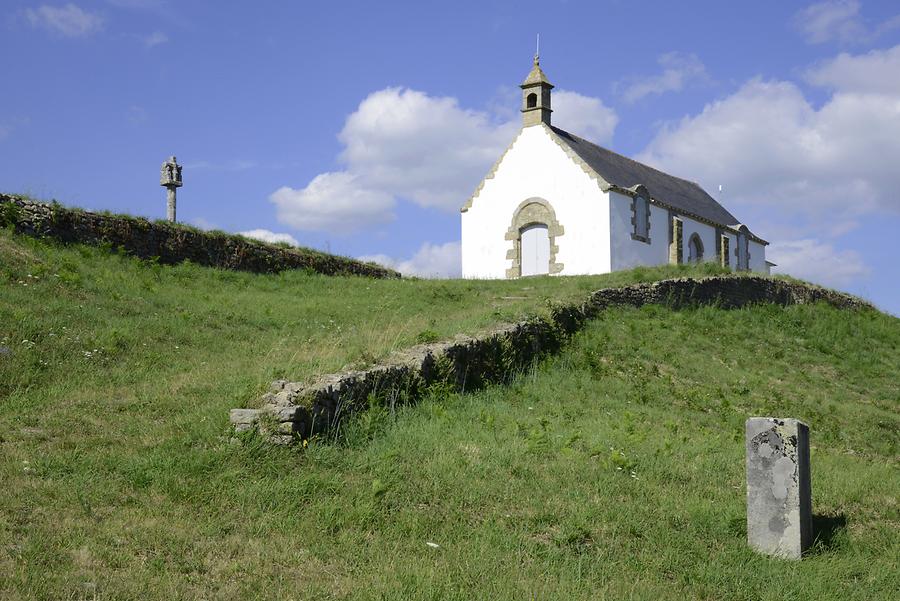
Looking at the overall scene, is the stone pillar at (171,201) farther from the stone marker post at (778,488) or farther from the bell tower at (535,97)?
the stone marker post at (778,488)

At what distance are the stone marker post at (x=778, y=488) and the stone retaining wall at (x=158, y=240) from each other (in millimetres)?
14833

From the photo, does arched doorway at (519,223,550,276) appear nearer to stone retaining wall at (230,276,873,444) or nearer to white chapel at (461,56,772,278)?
white chapel at (461,56,772,278)

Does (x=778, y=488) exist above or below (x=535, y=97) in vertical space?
below

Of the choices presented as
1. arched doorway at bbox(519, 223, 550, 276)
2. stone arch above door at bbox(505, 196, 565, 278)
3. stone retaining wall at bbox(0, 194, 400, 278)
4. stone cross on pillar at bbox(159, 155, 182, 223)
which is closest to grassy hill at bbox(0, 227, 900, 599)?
stone retaining wall at bbox(0, 194, 400, 278)

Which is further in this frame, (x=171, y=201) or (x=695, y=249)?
(x=695, y=249)

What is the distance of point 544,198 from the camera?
95.0ft

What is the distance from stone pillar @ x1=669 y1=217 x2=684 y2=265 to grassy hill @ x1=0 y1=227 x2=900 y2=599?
15.7 metres

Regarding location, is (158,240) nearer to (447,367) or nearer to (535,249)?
(447,367)

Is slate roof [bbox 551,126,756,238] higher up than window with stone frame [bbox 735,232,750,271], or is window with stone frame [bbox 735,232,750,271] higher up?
slate roof [bbox 551,126,756,238]

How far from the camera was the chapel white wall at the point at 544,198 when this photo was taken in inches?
1097

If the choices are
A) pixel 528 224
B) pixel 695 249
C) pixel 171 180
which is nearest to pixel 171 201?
pixel 171 180

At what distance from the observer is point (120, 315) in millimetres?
13797

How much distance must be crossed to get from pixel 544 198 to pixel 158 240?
13810 mm

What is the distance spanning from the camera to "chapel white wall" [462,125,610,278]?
1097 inches
